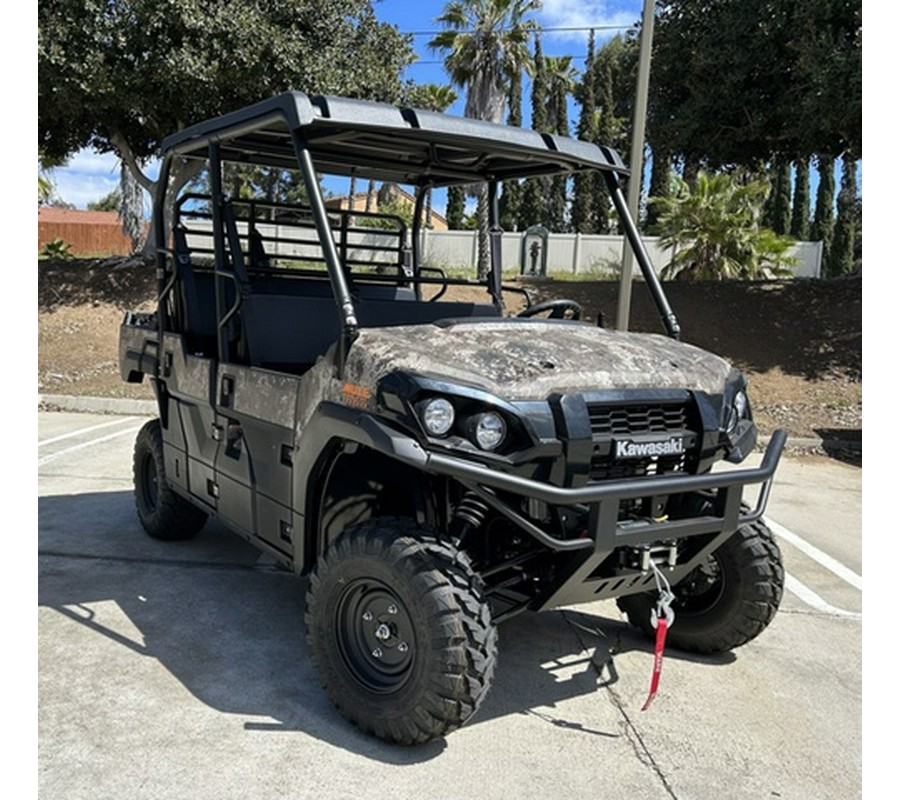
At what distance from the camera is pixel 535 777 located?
2803 millimetres

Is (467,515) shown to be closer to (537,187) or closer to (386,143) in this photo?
(386,143)

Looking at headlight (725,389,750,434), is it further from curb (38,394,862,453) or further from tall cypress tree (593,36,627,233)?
tall cypress tree (593,36,627,233)

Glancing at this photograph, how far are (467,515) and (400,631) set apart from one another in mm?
459

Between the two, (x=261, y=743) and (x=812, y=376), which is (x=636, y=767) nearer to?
(x=261, y=743)

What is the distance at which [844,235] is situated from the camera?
33438 mm

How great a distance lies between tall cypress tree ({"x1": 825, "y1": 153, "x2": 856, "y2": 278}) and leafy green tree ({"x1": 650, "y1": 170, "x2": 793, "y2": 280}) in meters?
17.2

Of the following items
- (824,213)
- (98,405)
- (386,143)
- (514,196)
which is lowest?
(98,405)

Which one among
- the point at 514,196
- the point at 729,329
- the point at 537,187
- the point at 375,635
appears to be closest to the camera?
the point at 375,635

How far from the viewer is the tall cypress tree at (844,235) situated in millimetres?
32844

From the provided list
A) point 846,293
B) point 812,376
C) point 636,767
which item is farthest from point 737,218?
point 636,767

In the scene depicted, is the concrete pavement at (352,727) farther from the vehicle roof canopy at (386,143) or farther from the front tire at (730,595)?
the vehicle roof canopy at (386,143)

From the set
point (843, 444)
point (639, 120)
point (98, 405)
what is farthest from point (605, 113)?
point (98, 405)

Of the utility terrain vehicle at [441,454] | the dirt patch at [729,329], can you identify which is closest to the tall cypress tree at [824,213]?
the dirt patch at [729,329]

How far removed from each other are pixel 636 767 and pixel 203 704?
1.60 meters
